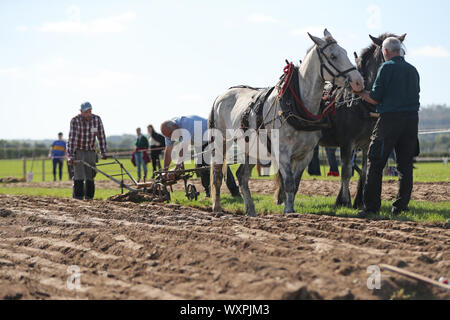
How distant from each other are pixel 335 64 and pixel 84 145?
18.3 ft

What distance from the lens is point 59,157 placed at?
19859 millimetres

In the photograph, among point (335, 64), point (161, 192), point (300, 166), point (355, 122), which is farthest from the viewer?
point (161, 192)

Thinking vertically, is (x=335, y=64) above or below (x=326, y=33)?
below

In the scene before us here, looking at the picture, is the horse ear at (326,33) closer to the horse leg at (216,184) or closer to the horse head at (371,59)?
the horse head at (371,59)

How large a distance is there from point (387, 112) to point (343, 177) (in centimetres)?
168

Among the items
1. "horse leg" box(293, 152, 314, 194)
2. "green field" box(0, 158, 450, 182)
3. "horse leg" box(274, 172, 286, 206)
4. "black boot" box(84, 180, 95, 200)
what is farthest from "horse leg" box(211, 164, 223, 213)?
"green field" box(0, 158, 450, 182)

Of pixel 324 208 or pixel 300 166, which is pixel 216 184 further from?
pixel 324 208

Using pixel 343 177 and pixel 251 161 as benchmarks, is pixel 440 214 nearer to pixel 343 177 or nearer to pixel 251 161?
pixel 343 177

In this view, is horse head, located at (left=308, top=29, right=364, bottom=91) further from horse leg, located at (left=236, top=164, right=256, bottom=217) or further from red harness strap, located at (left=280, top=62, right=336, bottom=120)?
horse leg, located at (left=236, top=164, right=256, bottom=217)

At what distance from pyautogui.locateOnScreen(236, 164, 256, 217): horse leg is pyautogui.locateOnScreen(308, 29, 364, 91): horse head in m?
2.06

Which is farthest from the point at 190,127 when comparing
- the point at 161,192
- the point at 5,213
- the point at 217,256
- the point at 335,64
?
the point at 217,256

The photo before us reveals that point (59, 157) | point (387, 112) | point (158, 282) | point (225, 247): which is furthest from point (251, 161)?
point (59, 157)

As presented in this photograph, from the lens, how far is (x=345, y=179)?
26.6ft

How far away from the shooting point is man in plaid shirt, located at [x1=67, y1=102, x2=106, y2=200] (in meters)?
10.2
